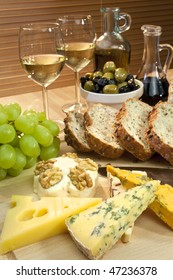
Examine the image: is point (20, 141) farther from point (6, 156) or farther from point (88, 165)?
point (88, 165)

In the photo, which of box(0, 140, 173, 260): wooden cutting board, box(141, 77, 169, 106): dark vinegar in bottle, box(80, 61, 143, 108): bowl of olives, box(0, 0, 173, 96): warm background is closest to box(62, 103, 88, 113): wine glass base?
box(80, 61, 143, 108): bowl of olives

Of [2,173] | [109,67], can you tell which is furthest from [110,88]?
[2,173]

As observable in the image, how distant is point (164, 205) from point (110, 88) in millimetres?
524

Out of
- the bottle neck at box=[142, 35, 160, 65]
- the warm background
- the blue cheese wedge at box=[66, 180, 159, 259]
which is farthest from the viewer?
the warm background

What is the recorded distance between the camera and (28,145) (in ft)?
3.66

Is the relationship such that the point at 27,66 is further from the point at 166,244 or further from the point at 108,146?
the point at 166,244

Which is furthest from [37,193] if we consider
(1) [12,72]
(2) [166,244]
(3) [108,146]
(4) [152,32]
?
(1) [12,72]

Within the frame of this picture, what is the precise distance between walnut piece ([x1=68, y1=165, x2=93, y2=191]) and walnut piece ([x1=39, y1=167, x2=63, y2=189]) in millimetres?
30

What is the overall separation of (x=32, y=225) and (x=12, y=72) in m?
2.29

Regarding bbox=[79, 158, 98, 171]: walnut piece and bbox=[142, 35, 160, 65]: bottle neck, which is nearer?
bbox=[79, 158, 98, 171]: walnut piece

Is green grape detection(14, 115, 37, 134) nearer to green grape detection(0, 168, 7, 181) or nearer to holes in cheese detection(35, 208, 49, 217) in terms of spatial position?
green grape detection(0, 168, 7, 181)

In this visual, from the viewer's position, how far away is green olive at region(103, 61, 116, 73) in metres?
1.42

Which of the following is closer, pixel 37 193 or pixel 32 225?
pixel 32 225

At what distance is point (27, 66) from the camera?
4.23 ft
